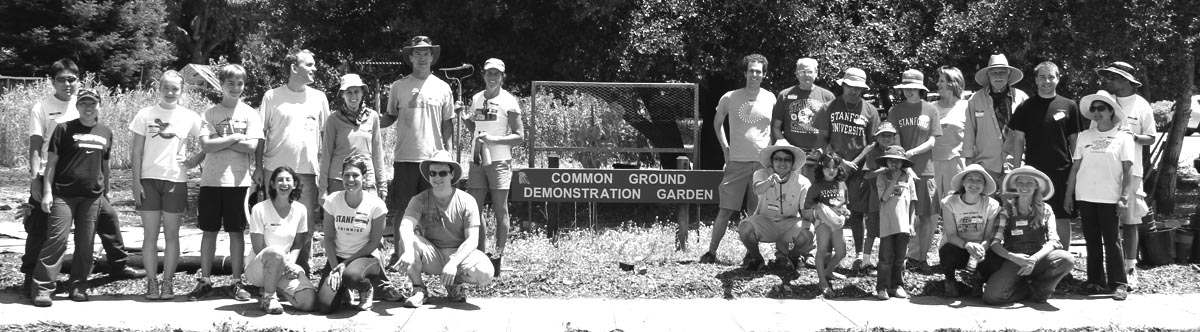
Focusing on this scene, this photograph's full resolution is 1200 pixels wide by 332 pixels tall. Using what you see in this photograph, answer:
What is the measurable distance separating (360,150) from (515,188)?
7.23 feet

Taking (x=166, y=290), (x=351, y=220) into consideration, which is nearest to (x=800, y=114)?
(x=351, y=220)

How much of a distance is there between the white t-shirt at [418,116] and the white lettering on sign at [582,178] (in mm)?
1840

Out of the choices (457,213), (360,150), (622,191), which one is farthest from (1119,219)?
(360,150)

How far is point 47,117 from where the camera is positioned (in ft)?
25.4

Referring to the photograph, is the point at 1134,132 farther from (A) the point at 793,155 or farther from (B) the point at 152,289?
(B) the point at 152,289

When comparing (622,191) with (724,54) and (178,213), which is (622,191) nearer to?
(724,54)

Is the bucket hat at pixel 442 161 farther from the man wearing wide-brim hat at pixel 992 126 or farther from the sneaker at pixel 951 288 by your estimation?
the man wearing wide-brim hat at pixel 992 126

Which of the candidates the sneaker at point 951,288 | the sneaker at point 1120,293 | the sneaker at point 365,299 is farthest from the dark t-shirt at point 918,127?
the sneaker at point 365,299

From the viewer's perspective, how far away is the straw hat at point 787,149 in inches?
324

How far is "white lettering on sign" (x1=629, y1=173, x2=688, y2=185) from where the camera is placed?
33.1 feet

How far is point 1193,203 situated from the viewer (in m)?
15.6

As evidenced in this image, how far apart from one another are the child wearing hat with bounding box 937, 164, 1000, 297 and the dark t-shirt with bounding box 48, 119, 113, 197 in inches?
232

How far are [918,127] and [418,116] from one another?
376 centimetres

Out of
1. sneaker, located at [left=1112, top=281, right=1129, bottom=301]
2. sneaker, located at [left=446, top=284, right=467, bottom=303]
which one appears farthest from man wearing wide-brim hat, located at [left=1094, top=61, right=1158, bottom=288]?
sneaker, located at [left=446, top=284, right=467, bottom=303]
